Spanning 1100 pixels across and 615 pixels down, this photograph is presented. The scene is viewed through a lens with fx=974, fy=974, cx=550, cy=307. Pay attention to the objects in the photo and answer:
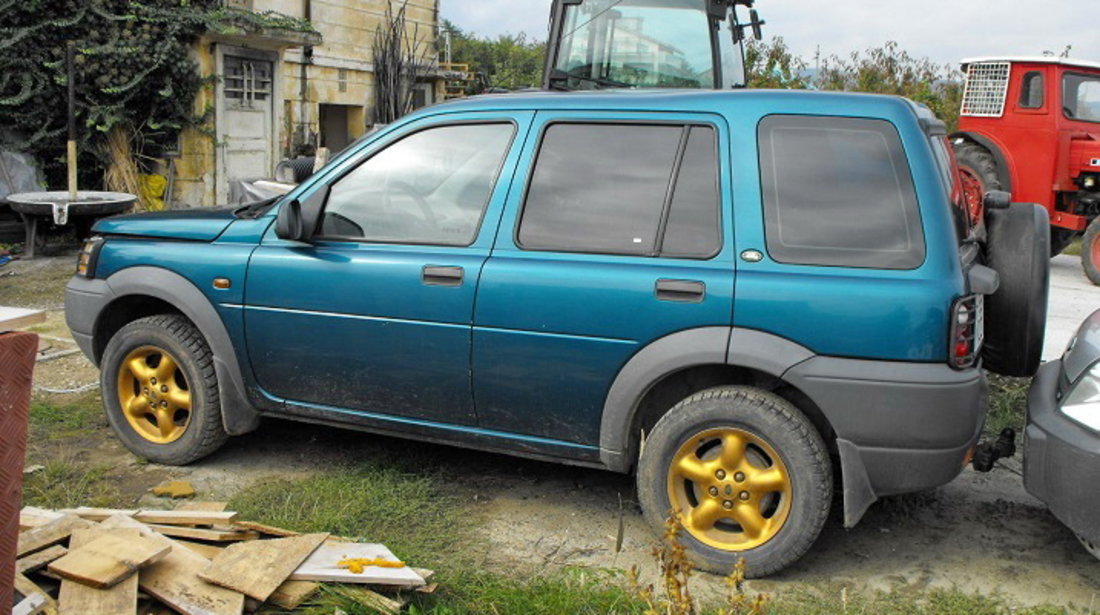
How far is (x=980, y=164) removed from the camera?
458 inches

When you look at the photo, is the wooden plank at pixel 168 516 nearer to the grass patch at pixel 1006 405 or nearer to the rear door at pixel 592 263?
→ the rear door at pixel 592 263

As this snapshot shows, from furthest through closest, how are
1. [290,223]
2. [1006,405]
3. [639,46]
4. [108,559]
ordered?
[639,46] → [1006,405] → [290,223] → [108,559]

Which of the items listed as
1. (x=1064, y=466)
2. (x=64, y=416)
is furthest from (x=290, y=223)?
(x=1064, y=466)

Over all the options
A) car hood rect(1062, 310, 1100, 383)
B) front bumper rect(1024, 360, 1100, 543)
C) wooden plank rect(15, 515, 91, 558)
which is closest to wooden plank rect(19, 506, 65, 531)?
wooden plank rect(15, 515, 91, 558)

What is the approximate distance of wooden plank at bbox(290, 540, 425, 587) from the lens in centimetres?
337

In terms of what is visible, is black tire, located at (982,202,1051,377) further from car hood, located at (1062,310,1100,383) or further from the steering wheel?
the steering wheel

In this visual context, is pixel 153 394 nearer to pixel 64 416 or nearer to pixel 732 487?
pixel 64 416

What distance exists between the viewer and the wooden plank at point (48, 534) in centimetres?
338

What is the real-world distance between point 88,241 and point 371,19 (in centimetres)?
1416

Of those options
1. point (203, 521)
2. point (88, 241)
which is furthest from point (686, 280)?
point (88, 241)

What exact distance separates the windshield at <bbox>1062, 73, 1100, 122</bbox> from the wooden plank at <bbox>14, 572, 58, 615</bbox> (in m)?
11.7

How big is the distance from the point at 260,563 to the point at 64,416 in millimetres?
2699

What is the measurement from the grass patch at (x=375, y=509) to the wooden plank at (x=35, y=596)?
1.01 m

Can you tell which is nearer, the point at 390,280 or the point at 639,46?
the point at 390,280
